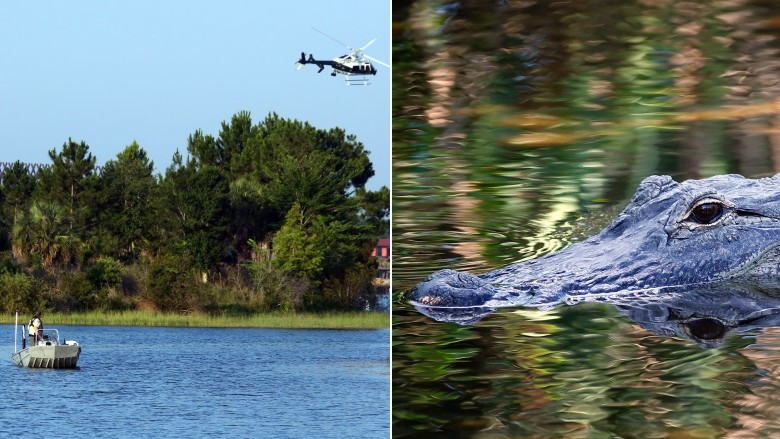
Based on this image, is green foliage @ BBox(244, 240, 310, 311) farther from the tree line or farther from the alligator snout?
the alligator snout

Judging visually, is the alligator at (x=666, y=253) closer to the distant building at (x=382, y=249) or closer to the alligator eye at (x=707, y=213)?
the alligator eye at (x=707, y=213)

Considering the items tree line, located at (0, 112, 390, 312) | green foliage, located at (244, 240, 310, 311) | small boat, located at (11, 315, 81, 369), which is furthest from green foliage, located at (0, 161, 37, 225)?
small boat, located at (11, 315, 81, 369)

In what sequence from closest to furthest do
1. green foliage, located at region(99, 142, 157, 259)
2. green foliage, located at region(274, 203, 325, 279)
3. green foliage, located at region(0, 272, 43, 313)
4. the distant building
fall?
green foliage, located at region(0, 272, 43, 313) < green foliage, located at region(274, 203, 325, 279) < green foliage, located at region(99, 142, 157, 259) < the distant building

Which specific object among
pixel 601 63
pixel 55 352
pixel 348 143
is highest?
pixel 348 143

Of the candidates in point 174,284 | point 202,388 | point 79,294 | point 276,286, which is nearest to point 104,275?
point 79,294

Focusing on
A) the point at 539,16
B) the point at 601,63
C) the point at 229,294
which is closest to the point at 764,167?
the point at 601,63

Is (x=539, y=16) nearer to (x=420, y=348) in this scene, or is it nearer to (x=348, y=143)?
(x=420, y=348)
